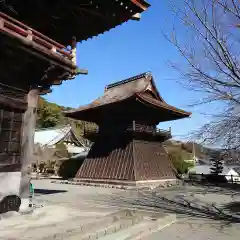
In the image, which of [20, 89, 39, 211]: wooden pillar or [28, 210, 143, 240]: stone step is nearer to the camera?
[28, 210, 143, 240]: stone step

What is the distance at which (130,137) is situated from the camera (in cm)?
2255

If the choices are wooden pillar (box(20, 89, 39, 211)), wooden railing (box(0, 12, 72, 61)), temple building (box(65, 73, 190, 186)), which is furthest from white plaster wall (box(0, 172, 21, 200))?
temple building (box(65, 73, 190, 186))

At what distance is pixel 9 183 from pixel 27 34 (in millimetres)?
4028

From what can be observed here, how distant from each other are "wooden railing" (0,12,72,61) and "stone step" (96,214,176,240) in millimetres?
5042

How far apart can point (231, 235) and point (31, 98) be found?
6.81 m

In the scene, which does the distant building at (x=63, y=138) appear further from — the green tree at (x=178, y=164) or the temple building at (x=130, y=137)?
the temple building at (x=130, y=137)

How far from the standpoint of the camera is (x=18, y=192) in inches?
300

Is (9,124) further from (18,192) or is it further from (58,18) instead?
(58,18)

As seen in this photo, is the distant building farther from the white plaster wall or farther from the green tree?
the white plaster wall

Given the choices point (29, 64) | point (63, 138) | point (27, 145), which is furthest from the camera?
point (63, 138)

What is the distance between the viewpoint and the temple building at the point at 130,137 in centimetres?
2164

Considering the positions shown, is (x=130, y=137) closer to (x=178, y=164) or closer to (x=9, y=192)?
(x=178, y=164)

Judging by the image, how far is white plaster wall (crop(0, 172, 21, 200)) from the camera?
23.6ft

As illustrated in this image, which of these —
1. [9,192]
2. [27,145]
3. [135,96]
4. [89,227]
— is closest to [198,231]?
[89,227]
